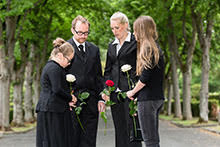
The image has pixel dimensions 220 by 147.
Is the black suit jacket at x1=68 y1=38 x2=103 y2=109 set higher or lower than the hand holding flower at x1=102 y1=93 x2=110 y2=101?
higher

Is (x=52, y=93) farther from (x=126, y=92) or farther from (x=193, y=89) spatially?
(x=193, y=89)

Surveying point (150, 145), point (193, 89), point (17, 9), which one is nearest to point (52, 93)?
point (150, 145)

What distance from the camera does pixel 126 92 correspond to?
512cm

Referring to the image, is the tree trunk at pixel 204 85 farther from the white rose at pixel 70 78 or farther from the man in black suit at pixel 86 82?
the white rose at pixel 70 78

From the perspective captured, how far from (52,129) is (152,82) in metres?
1.61

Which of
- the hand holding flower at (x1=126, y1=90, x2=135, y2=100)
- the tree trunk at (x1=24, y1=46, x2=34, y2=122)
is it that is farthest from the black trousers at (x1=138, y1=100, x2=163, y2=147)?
the tree trunk at (x1=24, y1=46, x2=34, y2=122)

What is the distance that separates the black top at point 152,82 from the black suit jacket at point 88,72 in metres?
1.00

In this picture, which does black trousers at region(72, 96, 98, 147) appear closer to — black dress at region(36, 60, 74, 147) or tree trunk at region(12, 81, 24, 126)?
black dress at region(36, 60, 74, 147)

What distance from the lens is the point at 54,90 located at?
4.93 meters

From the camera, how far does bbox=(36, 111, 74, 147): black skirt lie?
4.97 meters

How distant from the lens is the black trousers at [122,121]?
5168mm

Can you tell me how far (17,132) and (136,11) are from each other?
972cm

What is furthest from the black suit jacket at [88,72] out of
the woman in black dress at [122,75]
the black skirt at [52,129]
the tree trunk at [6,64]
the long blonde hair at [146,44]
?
the tree trunk at [6,64]

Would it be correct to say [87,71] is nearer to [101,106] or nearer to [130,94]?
[101,106]
